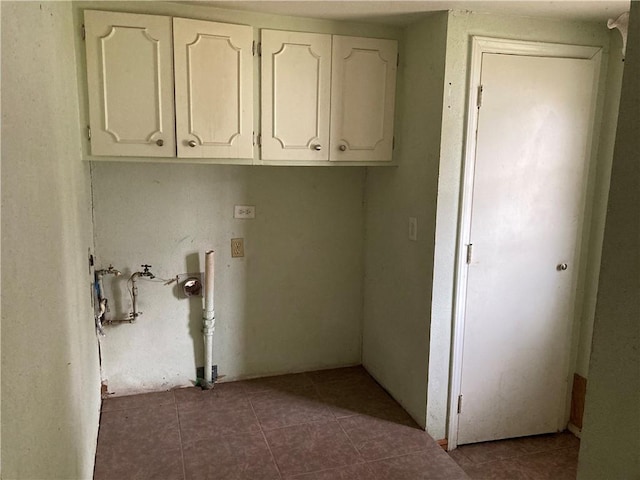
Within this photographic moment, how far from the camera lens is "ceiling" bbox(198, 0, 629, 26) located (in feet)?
6.87

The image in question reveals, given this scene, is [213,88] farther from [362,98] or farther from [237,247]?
[237,247]

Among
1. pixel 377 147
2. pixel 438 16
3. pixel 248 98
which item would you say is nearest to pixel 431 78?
pixel 438 16

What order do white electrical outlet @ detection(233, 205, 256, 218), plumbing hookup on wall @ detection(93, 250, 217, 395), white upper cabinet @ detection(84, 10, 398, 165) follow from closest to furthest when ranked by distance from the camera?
white upper cabinet @ detection(84, 10, 398, 165) → plumbing hookup on wall @ detection(93, 250, 217, 395) → white electrical outlet @ detection(233, 205, 256, 218)

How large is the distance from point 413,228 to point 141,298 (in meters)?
1.57

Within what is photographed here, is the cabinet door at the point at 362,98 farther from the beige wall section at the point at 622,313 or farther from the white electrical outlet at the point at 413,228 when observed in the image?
the beige wall section at the point at 622,313

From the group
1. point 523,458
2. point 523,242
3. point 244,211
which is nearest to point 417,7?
point 523,242

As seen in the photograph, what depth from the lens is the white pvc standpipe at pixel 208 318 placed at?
9.17 feet

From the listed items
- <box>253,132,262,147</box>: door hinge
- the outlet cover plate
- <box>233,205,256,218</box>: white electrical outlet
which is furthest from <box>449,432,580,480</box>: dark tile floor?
<box>253,132,262,147</box>: door hinge

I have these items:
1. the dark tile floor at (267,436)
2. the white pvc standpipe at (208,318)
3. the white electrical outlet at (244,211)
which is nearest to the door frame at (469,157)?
the dark tile floor at (267,436)

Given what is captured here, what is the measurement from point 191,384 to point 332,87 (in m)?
1.90

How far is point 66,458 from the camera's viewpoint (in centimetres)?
138

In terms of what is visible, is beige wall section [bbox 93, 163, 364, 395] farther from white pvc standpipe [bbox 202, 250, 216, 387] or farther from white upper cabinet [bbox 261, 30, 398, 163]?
white upper cabinet [bbox 261, 30, 398, 163]

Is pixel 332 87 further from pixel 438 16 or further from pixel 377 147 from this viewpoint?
pixel 438 16

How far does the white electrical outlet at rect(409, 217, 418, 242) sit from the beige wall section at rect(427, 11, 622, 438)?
18 cm
